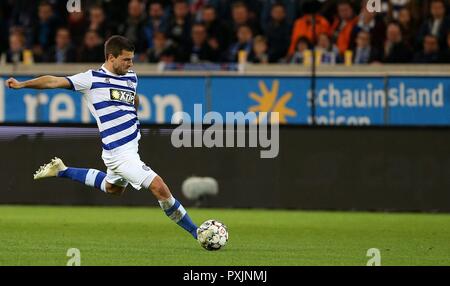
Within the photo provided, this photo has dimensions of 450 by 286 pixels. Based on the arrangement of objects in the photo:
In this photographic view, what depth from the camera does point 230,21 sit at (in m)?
21.5

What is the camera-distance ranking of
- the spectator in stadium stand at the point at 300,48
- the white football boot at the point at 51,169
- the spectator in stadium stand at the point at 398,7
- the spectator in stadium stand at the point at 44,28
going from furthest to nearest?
the spectator in stadium stand at the point at 44,28 → the spectator in stadium stand at the point at 398,7 → the spectator in stadium stand at the point at 300,48 → the white football boot at the point at 51,169

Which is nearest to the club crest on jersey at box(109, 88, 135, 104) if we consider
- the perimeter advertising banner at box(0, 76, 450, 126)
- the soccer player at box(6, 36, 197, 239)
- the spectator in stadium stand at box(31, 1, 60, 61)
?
the soccer player at box(6, 36, 197, 239)

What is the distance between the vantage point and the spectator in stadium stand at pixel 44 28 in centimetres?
2195

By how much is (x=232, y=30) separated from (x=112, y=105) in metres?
9.84

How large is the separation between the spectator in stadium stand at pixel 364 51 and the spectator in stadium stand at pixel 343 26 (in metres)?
0.23

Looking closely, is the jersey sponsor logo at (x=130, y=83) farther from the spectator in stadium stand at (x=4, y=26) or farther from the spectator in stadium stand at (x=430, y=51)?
the spectator in stadium stand at (x=4, y=26)

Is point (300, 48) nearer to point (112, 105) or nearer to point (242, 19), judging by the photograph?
point (242, 19)

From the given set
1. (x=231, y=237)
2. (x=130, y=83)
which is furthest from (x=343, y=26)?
(x=130, y=83)

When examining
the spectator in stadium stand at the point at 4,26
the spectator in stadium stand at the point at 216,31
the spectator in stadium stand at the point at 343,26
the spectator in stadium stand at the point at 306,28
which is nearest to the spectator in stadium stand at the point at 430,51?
the spectator in stadium stand at the point at 343,26

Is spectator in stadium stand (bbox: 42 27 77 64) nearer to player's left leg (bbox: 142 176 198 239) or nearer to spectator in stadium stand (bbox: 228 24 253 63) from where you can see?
spectator in stadium stand (bbox: 228 24 253 63)

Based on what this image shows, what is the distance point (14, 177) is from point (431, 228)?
21.3ft

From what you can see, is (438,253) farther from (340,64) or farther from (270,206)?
(340,64)

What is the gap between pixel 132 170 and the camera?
11.7 metres
